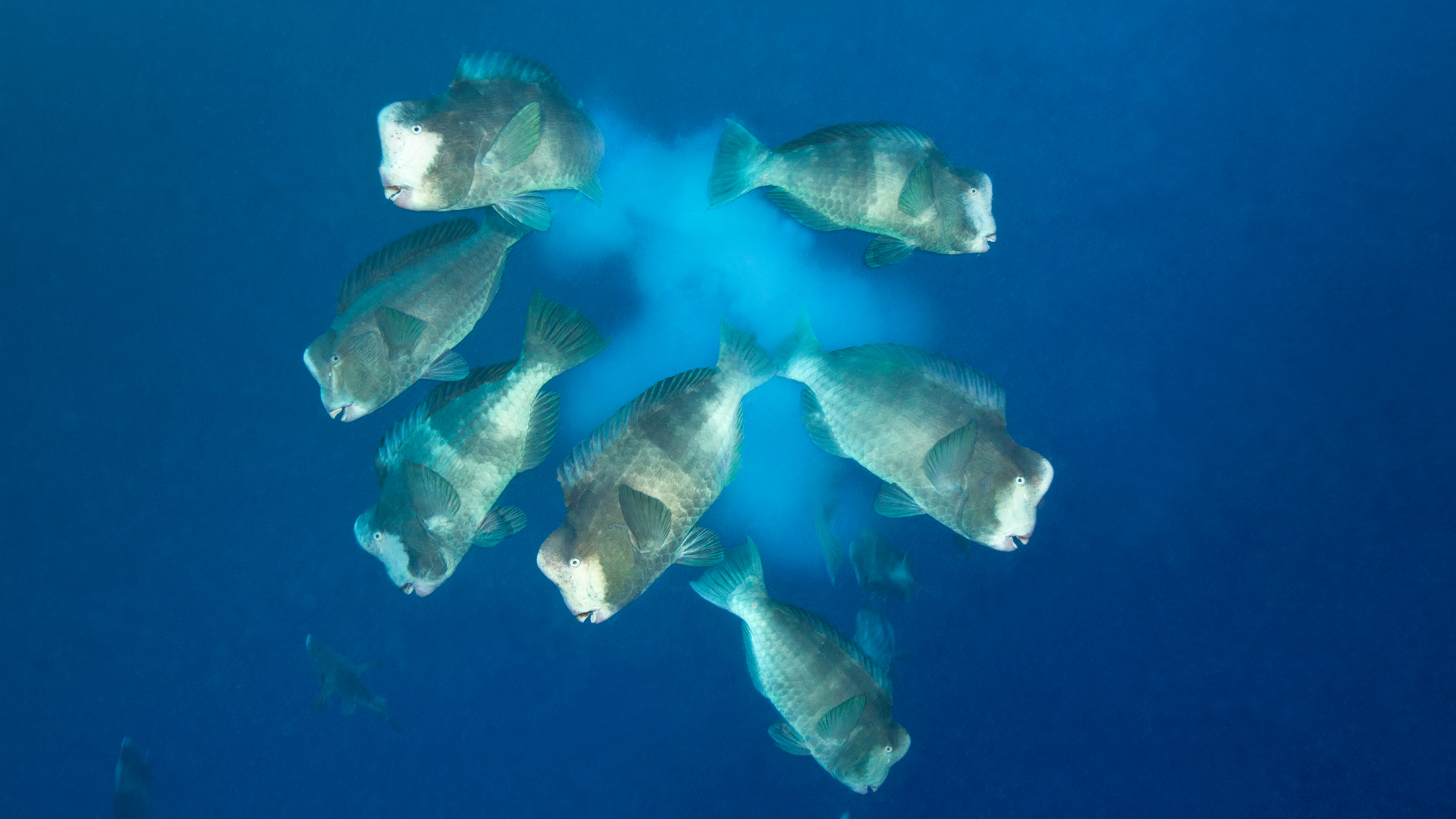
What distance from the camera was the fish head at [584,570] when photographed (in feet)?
5.41

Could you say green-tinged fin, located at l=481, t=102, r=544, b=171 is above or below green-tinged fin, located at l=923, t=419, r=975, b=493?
above

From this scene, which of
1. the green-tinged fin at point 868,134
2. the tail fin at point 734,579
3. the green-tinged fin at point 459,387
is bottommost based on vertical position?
the tail fin at point 734,579

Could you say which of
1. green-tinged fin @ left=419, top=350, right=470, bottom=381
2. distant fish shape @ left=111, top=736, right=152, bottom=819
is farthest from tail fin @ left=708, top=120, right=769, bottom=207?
distant fish shape @ left=111, top=736, right=152, bottom=819

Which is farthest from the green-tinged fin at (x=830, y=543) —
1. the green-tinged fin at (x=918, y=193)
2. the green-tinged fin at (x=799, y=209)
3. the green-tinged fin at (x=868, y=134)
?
the green-tinged fin at (x=868, y=134)

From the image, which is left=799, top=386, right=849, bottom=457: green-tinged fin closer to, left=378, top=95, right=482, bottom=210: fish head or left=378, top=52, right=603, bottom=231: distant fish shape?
left=378, top=52, right=603, bottom=231: distant fish shape

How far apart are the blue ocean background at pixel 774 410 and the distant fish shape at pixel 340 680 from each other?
66mm

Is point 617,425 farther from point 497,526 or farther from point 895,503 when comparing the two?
point 895,503

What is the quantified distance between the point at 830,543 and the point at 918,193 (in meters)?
1.24

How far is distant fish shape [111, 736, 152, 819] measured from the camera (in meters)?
2.73

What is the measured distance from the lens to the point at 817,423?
2152 millimetres

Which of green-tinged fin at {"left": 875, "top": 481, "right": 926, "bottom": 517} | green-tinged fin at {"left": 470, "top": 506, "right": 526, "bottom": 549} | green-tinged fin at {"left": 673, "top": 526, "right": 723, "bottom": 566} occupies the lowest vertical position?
green-tinged fin at {"left": 470, "top": 506, "right": 526, "bottom": 549}

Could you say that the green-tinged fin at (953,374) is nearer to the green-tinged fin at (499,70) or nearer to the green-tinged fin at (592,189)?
the green-tinged fin at (592,189)

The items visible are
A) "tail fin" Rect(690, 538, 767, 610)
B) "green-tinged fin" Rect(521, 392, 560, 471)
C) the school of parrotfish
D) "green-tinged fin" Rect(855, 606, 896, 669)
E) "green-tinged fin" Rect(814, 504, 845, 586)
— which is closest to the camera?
the school of parrotfish

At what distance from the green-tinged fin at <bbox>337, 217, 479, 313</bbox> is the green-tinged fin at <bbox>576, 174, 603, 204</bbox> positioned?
0.30m
